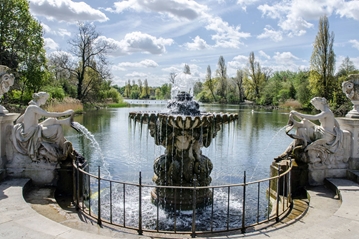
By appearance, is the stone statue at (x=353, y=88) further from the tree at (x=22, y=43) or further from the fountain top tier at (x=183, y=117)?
the tree at (x=22, y=43)

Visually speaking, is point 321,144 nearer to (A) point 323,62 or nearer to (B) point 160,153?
(B) point 160,153

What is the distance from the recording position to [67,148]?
7.01 metres

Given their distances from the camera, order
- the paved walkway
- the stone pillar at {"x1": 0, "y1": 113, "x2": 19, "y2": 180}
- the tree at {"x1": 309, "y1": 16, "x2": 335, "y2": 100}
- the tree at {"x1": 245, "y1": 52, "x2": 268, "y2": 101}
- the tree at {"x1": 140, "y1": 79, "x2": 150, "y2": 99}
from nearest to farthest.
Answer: the paved walkway → the stone pillar at {"x1": 0, "y1": 113, "x2": 19, "y2": 180} → the tree at {"x1": 309, "y1": 16, "x2": 335, "y2": 100} → the tree at {"x1": 245, "y1": 52, "x2": 268, "y2": 101} → the tree at {"x1": 140, "y1": 79, "x2": 150, "y2": 99}

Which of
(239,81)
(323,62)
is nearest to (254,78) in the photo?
(239,81)

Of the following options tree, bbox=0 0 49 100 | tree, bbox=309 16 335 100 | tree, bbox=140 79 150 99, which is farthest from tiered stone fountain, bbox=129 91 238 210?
tree, bbox=140 79 150 99

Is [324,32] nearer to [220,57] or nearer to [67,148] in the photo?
[220,57]

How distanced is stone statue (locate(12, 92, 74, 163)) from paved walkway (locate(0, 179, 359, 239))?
28.7 inches

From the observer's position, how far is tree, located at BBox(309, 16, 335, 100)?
44.8m

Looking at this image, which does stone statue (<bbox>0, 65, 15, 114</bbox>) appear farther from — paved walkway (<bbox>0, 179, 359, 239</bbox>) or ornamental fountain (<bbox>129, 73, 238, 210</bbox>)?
ornamental fountain (<bbox>129, 73, 238, 210</bbox>)

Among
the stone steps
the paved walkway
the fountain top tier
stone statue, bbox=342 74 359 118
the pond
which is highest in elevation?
stone statue, bbox=342 74 359 118

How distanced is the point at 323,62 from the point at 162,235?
152ft

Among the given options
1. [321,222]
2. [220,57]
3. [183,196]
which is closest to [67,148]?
[183,196]

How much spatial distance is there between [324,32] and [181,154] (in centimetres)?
4416

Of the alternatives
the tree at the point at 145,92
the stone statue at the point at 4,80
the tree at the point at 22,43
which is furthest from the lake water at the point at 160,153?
the tree at the point at 145,92
